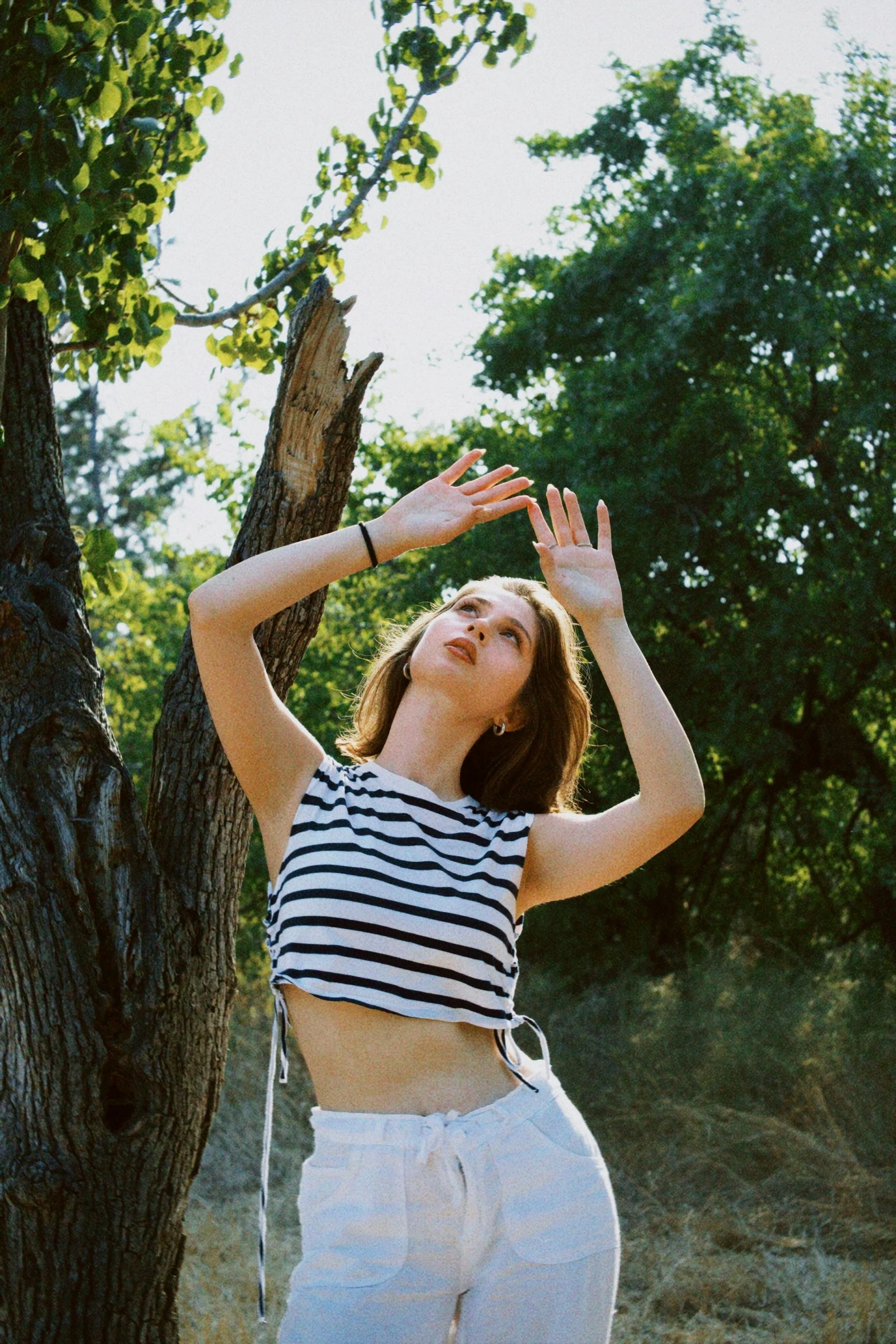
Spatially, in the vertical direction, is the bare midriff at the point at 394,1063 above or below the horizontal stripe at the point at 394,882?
below

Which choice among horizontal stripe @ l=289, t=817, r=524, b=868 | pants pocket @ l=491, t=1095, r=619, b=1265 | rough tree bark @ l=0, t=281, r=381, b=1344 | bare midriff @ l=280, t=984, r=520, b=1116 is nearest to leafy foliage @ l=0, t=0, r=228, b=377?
rough tree bark @ l=0, t=281, r=381, b=1344

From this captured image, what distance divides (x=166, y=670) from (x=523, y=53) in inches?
238

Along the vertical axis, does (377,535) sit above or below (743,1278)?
above

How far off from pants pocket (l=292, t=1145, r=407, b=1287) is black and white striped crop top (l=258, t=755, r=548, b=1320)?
20 centimetres

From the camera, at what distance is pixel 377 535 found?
6.79ft

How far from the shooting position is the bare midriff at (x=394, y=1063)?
1901 mm

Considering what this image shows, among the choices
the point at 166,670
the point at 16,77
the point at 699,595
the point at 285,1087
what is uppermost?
the point at 166,670

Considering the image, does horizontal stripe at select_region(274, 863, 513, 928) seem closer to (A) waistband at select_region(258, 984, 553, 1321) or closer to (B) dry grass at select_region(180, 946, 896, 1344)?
(A) waistband at select_region(258, 984, 553, 1321)

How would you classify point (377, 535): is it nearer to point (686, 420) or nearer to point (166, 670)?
point (686, 420)

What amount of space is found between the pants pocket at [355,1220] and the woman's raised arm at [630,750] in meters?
0.52

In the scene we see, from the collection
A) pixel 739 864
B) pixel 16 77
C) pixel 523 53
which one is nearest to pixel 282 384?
pixel 16 77

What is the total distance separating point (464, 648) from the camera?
7.34 feet

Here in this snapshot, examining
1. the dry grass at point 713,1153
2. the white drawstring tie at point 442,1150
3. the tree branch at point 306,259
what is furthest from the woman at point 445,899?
the dry grass at point 713,1153

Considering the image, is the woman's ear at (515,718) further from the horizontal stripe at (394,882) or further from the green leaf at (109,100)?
the green leaf at (109,100)
